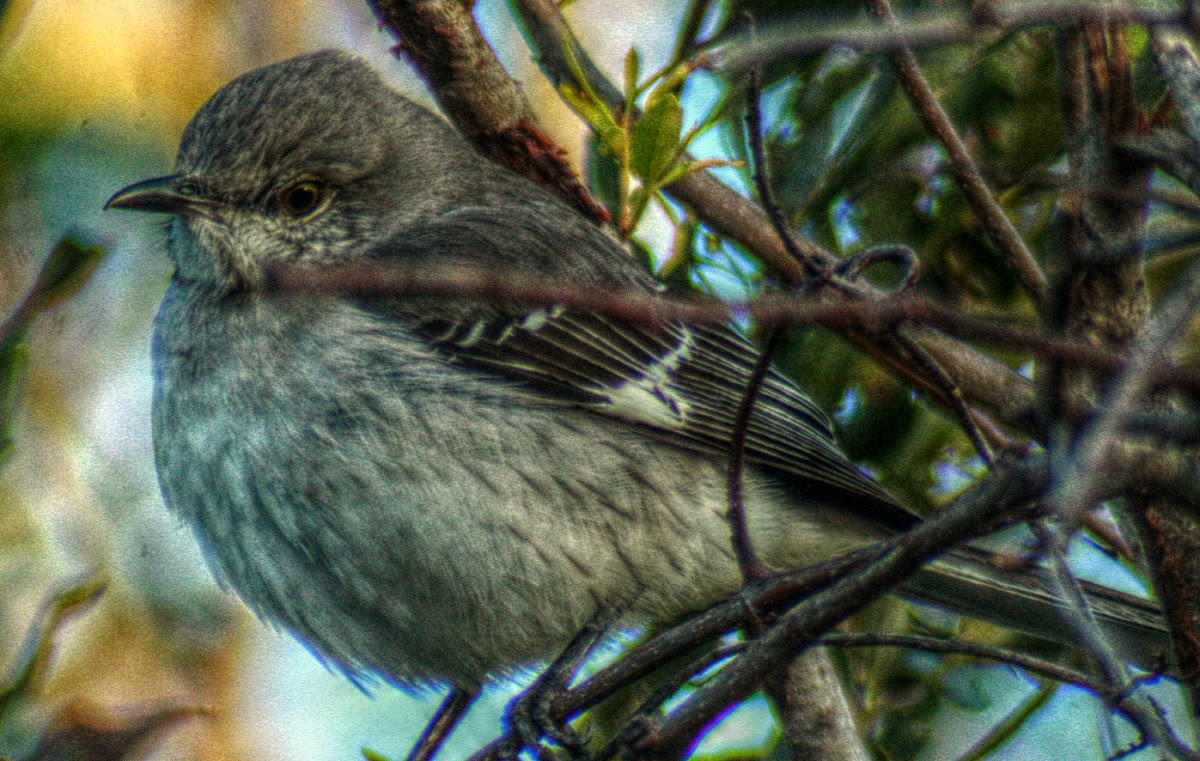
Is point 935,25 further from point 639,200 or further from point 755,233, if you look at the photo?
point 755,233

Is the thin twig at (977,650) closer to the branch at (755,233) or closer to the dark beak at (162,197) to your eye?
the branch at (755,233)

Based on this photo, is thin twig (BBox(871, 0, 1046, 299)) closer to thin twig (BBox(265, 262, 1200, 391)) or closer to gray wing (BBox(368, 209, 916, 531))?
gray wing (BBox(368, 209, 916, 531))

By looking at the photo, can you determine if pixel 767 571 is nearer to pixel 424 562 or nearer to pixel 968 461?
pixel 424 562

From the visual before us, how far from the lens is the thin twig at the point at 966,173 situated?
3.06 m

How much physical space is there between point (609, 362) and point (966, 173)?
43.6 inches

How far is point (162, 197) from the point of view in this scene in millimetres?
3564

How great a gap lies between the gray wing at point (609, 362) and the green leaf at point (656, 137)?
1.36ft

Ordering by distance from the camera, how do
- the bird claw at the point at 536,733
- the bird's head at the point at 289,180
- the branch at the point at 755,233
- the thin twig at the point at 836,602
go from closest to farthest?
the thin twig at the point at 836,602 → the bird claw at the point at 536,733 → the branch at the point at 755,233 → the bird's head at the point at 289,180

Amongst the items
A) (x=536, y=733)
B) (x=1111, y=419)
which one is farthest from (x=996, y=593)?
(x=1111, y=419)

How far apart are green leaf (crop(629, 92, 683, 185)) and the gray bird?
35cm

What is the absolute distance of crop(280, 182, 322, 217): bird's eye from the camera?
3730mm

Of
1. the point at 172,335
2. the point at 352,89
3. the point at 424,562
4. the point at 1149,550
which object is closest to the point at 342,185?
the point at 352,89

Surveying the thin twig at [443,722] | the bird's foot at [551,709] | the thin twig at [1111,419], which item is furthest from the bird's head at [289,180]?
the thin twig at [1111,419]

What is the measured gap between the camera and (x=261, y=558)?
3.27 meters
